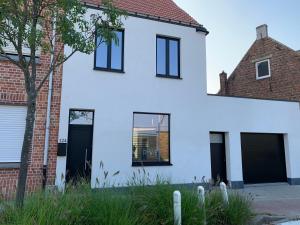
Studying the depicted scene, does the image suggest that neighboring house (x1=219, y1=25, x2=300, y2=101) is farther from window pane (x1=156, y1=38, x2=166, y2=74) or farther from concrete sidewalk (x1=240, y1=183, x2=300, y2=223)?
window pane (x1=156, y1=38, x2=166, y2=74)

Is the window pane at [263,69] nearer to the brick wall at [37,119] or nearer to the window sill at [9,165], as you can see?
the brick wall at [37,119]

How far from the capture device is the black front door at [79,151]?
32.8 ft

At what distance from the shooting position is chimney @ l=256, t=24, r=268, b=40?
742 inches

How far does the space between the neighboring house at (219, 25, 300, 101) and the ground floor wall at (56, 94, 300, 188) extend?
221 centimetres

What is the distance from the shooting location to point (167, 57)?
1223cm

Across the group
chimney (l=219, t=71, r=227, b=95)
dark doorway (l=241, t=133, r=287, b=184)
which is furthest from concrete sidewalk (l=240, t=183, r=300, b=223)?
chimney (l=219, t=71, r=227, b=95)

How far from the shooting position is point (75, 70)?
1035 cm

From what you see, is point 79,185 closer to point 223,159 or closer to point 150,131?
point 150,131

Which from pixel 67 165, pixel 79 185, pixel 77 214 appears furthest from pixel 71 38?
pixel 67 165

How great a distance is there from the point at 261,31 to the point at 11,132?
16194 mm

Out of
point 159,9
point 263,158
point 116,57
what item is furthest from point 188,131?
point 159,9

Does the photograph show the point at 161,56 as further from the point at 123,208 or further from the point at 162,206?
the point at 123,208

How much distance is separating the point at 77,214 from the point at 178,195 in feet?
5.42

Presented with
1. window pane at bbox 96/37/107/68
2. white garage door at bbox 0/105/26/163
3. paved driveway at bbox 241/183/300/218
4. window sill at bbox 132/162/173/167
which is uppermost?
window pane at bbox 96/37/107/68
